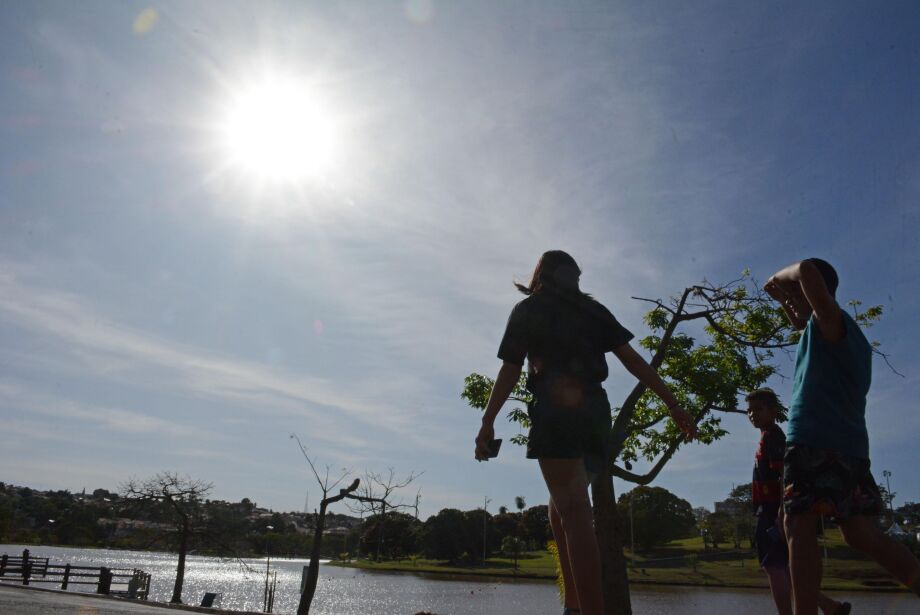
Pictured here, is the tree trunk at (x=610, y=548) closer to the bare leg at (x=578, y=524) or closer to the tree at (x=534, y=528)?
the bare leg at (x=578, y=524)

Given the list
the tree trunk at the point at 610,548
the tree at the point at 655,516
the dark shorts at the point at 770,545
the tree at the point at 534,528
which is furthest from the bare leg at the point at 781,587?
the tree at the point at 534,528

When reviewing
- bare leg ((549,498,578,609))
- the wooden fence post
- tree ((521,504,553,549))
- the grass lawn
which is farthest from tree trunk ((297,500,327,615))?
tree ((521,504,553,549))

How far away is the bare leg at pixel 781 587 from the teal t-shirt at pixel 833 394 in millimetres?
2261

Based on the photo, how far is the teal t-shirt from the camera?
276 cm

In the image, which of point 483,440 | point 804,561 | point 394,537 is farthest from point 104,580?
point 394,537

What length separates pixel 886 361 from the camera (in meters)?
9.27

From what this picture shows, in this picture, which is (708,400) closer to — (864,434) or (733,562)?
(864,434)

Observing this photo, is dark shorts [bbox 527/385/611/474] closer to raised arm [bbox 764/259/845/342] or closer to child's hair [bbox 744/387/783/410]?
raised arm [bbox 764/259/845/342]

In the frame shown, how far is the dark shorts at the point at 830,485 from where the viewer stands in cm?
267

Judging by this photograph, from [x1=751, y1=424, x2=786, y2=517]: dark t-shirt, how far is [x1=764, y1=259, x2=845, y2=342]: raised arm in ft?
6.35

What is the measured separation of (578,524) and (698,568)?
83096 millimetres

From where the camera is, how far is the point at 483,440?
120 inches

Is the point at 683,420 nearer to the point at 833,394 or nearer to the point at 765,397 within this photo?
the point at 833,394

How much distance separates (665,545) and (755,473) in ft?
345
